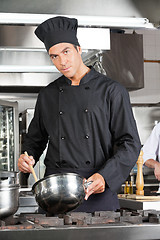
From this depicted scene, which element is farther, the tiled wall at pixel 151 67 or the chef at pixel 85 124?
the tiled wall at pixel 151 67

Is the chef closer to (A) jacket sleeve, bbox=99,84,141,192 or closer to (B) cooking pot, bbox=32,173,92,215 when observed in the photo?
(A) jacket sleeve, bbox=99,84,141,192

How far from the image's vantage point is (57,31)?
1940mm

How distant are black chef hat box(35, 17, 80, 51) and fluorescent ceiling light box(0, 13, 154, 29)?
1.04ft

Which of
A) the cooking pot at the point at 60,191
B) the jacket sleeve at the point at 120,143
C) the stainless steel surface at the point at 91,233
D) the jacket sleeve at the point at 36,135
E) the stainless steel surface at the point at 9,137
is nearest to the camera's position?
the stainless steel surface at the point at 91,233

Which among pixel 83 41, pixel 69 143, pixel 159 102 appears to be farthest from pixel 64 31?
pixel 159 102

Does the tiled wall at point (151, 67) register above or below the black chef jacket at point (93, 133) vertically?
above

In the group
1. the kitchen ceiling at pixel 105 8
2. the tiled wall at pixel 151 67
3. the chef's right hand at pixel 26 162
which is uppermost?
the tiled wall at pixel 151 67

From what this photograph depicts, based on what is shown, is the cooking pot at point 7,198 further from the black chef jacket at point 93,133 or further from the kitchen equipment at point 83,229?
the black chef jacket at point 93,133

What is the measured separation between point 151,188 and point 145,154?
1127 mm

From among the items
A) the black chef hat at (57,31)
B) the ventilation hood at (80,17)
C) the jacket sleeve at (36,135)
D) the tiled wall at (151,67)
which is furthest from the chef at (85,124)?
the tiled wall at (151,67)

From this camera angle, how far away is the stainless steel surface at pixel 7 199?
142cm

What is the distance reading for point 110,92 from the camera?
1.98 m

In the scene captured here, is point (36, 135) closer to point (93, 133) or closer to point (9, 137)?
point (93, 133)

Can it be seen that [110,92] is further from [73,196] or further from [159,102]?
[159,102]
